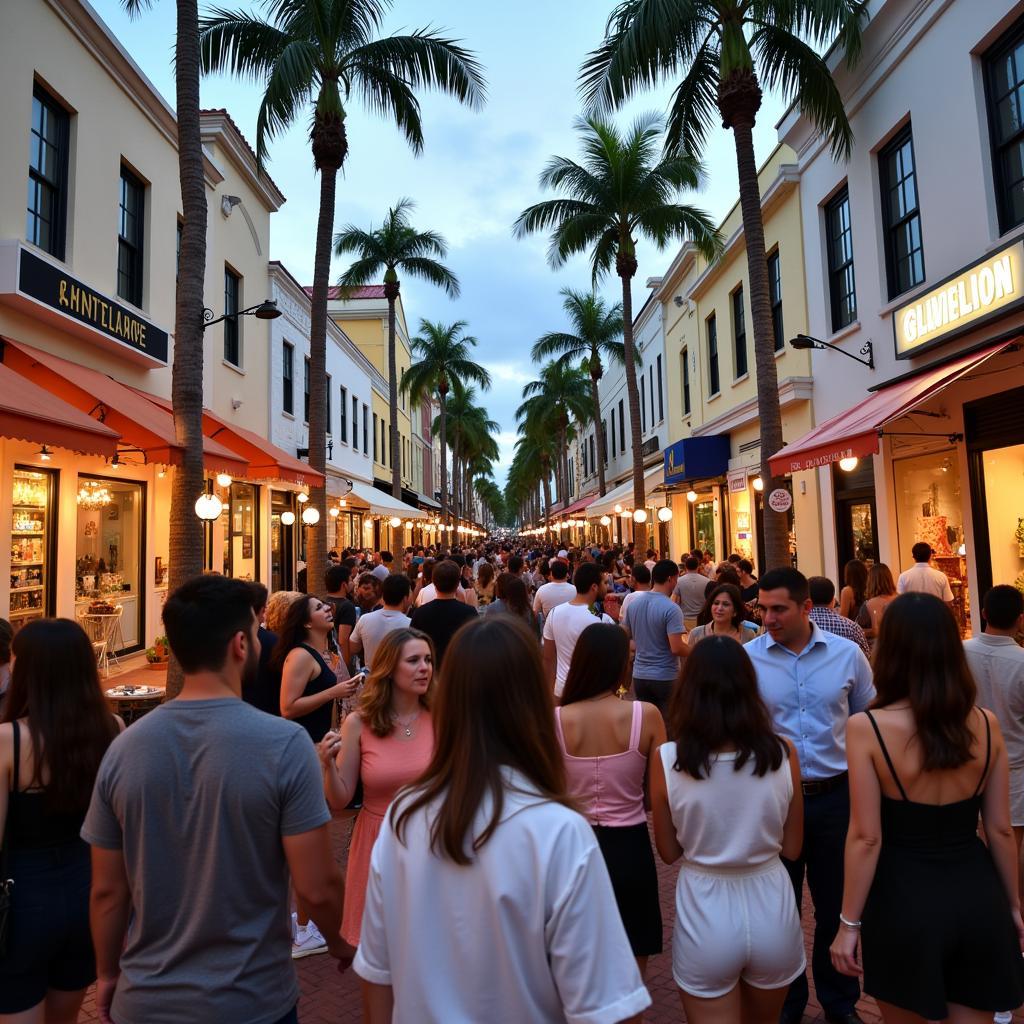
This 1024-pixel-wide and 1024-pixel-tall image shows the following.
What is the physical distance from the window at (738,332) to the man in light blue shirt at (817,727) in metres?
16.0

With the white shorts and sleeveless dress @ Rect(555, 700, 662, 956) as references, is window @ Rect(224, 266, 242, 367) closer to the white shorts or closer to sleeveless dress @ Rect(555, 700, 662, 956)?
sleeveless dress @ Rect(555, 700, 662, 956)

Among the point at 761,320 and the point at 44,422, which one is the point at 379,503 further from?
the point at 44,422

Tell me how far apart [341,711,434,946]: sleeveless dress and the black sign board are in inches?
352

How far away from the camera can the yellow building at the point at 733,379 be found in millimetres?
14258

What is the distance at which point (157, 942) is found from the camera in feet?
6.36

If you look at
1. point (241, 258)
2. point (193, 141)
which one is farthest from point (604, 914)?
point (241, 258)

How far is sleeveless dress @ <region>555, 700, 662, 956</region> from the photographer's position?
2.92 m

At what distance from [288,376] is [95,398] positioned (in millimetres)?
12125

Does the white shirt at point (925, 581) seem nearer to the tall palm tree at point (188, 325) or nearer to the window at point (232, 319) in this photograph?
the tall palm tree at point (188, 325)

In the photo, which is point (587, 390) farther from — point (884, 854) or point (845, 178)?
point (884, 854)

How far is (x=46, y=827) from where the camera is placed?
2.49 meters

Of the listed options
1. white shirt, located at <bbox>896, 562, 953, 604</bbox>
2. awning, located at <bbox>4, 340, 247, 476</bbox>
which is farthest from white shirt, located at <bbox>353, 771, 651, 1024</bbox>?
awning, located at <bbox>4, 340, 247, 476</bbox>

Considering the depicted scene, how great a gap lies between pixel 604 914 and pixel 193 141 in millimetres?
9739

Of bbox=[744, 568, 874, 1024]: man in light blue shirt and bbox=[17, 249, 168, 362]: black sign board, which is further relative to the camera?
bbox=[17, 249, 168, 362]: black sign board
